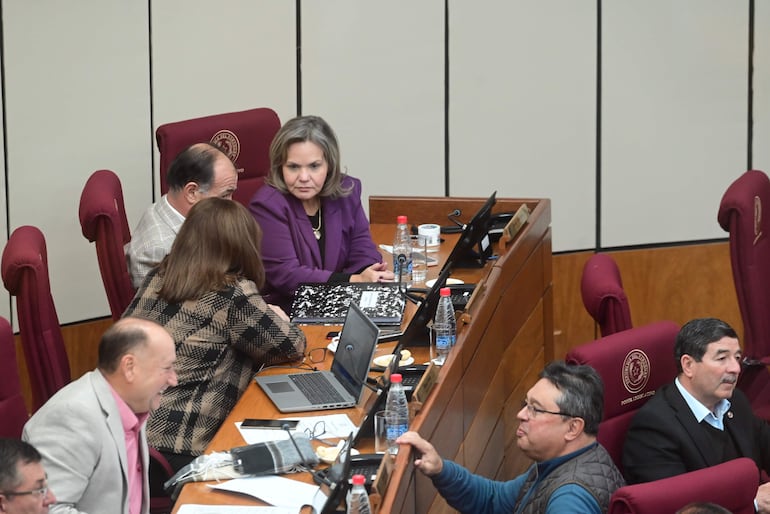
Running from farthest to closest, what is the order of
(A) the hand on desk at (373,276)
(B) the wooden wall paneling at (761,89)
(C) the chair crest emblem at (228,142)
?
(B) the wooden wall paneling at (761,89) → (C) the chair crest emblem at (228,142) → (A) the hand on desk at (373,276)

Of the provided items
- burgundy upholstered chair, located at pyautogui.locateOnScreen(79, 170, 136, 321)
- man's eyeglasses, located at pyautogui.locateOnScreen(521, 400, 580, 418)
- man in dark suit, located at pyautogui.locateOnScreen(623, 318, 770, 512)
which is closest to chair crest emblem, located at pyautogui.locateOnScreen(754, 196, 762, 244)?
man in dark suit, located at pyautogui.locateOnScreen(623, 318, 770, 512)

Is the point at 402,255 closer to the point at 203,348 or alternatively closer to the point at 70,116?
the point at 203,348

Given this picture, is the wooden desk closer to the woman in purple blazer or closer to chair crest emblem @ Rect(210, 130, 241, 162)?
the woman in purple blazer

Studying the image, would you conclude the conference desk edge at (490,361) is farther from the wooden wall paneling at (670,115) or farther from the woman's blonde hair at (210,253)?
the wooden wall paneling at (670,115)

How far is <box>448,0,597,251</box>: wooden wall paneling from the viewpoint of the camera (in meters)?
6.26

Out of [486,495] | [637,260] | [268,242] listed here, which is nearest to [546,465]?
[486,495]

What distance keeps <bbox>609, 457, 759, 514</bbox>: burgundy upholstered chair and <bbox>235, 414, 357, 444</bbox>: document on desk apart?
0.78 metres

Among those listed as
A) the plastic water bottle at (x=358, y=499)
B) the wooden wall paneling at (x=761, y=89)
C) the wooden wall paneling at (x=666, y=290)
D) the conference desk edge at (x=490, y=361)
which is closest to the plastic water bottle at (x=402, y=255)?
the conference desk edge at (x=490, y=361)

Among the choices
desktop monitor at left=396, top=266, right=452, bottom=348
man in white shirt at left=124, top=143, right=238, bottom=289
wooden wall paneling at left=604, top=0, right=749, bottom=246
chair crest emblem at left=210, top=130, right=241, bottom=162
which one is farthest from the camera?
wooden wall paneling at left=604, top=0, right=749, bottom=246

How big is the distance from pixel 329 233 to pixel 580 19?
2.34 metres

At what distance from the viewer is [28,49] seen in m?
5.20

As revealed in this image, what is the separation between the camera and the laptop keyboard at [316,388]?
351 centimetres

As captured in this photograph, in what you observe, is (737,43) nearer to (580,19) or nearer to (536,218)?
(580,19)

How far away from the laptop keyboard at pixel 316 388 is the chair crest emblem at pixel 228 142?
1685 mm
